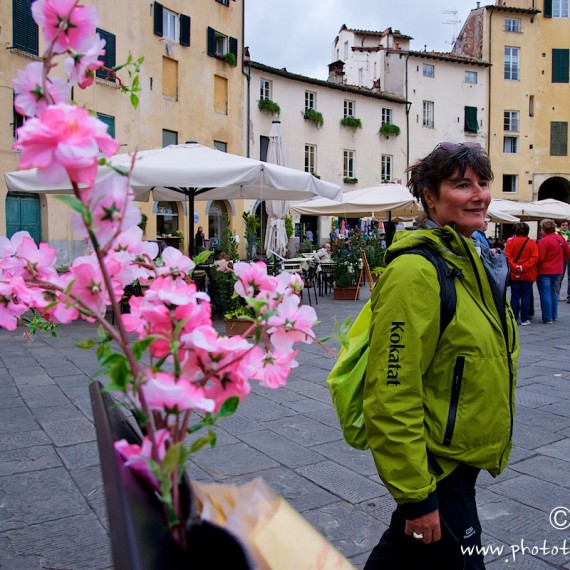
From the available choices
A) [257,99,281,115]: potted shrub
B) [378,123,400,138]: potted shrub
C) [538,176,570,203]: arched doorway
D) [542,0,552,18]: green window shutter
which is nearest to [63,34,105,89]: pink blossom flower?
[257,99,281,115]: potted shrub

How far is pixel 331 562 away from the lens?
0.89m

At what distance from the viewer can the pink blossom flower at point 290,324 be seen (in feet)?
3.07

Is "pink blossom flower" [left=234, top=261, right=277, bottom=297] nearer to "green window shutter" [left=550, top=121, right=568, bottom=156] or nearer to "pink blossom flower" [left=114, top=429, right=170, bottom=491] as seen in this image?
"pink blossom flower" [left=114, top=429, right=170, bottom=491]

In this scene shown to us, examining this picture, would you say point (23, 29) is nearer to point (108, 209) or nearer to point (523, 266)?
point (523, 266)

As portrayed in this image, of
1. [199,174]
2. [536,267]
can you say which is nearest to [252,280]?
[199,174]

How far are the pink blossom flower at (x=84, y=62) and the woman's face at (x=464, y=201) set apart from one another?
3.89 ft

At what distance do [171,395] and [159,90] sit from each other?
922 inches

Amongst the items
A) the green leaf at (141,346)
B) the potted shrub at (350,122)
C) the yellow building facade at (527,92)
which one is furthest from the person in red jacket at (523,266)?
the yellow building facade at (527,92)

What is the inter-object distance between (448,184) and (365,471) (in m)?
2.26

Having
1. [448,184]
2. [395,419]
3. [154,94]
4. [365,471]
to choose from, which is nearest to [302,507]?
[365,471]

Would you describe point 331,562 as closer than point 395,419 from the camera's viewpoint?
Yes

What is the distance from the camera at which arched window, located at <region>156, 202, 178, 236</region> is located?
23.3 m

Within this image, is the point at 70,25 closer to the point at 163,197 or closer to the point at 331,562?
the point at 331,562

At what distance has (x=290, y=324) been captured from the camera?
0.94 m
